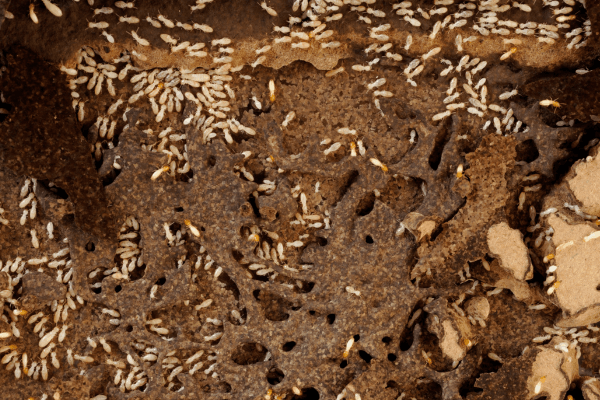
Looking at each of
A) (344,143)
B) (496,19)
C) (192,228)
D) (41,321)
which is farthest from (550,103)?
(41,321)

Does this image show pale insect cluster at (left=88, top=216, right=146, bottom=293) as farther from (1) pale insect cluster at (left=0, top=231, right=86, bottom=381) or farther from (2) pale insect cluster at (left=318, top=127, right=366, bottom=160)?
(2) pale insect cluster at (left=318, top=127, right=366, bottom=160)

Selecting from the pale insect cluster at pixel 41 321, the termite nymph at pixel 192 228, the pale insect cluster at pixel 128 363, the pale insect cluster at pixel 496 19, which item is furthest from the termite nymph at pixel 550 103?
the pale insect cluster at pixel 41 321

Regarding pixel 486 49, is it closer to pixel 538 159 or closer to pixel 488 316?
pixel 538 159

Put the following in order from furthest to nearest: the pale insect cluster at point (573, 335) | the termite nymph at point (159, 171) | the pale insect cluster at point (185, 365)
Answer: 1. the pale insect cluster at point (573, 335)
2. the pale insect cluster at point (185, 365)
3. the termite nymph at point (159, 171)

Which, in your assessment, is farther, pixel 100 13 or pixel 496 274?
pixel 496 274

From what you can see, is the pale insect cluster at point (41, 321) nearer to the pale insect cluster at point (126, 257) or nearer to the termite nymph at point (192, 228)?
the pale insect cluster at point (126, 257)

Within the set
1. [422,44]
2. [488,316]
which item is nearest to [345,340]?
[488,316]

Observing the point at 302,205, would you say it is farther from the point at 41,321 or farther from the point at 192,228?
the point at 41,321

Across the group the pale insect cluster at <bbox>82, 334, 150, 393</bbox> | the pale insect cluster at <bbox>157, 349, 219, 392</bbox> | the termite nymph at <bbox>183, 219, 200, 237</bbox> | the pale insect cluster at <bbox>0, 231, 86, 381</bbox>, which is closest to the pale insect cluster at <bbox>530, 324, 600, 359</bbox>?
the pale insect cluster at <bbox>157, 349, 219, 392</bbox>
